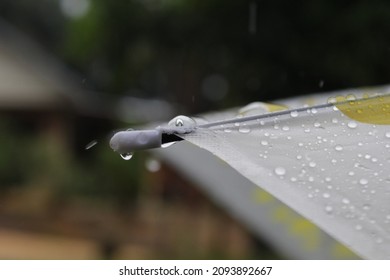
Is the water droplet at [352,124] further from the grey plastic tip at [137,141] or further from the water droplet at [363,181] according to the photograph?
the grey plastic tip at [137,141]

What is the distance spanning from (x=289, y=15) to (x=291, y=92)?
116cm

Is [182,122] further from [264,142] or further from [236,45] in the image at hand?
[236,45]

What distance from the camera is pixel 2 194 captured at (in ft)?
44.5

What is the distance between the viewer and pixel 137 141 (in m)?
1.44

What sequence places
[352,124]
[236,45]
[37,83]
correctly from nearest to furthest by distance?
[352,124]
[236,45]
[37,83]

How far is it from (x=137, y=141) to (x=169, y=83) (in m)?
13.3

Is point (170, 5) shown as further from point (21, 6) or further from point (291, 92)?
point (21, 6)

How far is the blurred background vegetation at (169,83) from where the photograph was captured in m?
9.19

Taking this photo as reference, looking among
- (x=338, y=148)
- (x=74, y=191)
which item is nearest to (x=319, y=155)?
(x=338, y=148)

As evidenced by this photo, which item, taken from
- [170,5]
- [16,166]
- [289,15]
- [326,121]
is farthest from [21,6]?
[326,121]

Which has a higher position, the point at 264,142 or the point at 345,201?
the point at 264,142

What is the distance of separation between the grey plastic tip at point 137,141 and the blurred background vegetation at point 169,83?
6.95 metres

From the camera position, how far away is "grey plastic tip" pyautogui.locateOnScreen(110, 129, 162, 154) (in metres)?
1.43

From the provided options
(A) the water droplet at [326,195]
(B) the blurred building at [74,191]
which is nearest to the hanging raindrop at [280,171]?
(A) the water droplet at [326,195]
